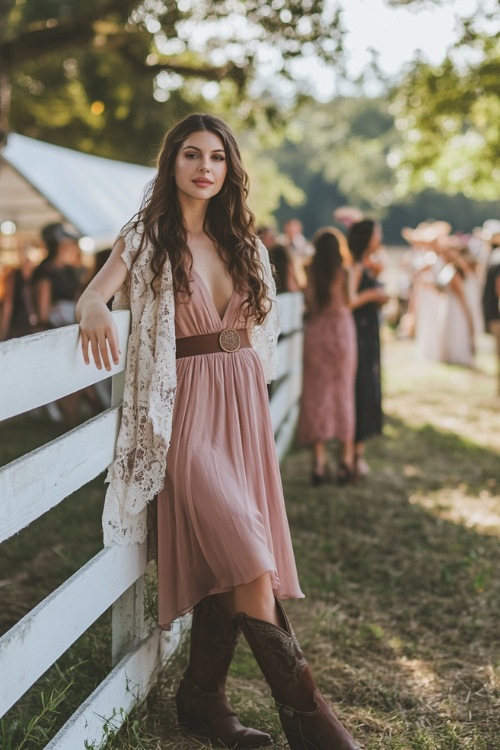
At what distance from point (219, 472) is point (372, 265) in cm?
478

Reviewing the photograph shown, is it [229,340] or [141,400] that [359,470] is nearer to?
[229,340]

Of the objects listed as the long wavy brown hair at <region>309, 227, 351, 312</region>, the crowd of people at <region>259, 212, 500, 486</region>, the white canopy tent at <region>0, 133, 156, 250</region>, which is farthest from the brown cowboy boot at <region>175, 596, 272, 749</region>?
the white canopy tent at <region>0, 133, 156, 250</region>

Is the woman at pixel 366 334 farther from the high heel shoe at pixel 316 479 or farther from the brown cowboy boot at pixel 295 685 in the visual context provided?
the brown cowboy boot at pixel 295 685

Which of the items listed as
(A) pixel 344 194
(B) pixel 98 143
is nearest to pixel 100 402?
(B) pixel 98 143

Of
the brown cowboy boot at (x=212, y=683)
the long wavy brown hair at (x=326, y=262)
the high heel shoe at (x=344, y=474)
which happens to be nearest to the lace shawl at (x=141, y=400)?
the brown cowboy boot at (x=212, y=683)

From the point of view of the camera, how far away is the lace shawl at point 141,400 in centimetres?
286

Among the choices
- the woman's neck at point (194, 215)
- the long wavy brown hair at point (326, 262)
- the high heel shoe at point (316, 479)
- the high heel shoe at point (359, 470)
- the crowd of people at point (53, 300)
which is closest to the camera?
the woman's neck at point (194, 215)

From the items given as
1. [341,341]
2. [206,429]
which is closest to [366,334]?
[341,341]

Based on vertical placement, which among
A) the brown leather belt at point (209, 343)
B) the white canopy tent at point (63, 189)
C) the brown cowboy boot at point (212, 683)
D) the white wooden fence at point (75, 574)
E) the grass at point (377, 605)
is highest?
the white canopy tent at point (63, 189)

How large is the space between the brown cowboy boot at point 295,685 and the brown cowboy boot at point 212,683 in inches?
8.6

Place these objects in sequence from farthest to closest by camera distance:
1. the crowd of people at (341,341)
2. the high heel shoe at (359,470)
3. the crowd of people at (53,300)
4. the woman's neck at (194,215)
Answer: the crowd of people at (53,300) → the high heel shoe at (359,470) → the crowd of people at (341,341) → the woman's neck at (194,215)

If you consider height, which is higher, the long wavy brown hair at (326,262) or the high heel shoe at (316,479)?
the long wavy brown hair at (326,262)

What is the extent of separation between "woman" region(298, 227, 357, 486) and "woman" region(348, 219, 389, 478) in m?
0.18

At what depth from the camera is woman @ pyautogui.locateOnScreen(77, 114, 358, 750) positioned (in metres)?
2.81
